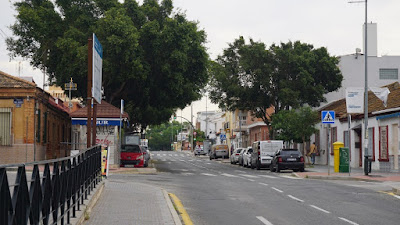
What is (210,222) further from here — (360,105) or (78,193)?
(360,105)

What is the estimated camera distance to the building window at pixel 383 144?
36.6 m

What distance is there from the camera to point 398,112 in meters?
34.6

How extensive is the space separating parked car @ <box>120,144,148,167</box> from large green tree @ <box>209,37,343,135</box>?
41.1 feet

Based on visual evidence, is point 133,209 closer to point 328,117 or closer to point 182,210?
point 182,210

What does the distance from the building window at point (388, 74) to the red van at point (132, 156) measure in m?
25.6

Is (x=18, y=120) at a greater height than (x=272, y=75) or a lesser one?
lesser

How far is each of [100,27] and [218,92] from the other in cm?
1737

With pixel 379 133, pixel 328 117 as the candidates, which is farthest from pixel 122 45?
pixel 379 133

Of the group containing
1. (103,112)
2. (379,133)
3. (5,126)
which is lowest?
(379,133)

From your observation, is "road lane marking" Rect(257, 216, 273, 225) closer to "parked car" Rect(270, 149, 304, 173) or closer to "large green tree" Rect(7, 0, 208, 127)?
"parked car" Rect(270, 149, 304, 173)

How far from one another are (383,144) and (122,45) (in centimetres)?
1682

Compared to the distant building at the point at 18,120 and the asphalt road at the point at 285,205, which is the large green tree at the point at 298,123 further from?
the asphalt road at the point at 285,205

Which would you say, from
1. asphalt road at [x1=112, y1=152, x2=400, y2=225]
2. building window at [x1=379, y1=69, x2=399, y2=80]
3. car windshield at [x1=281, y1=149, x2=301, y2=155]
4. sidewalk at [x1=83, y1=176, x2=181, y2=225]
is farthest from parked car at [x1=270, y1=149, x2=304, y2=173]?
building window at [x1=379, y1=69, x2=399, y2=80]

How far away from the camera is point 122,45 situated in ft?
121
